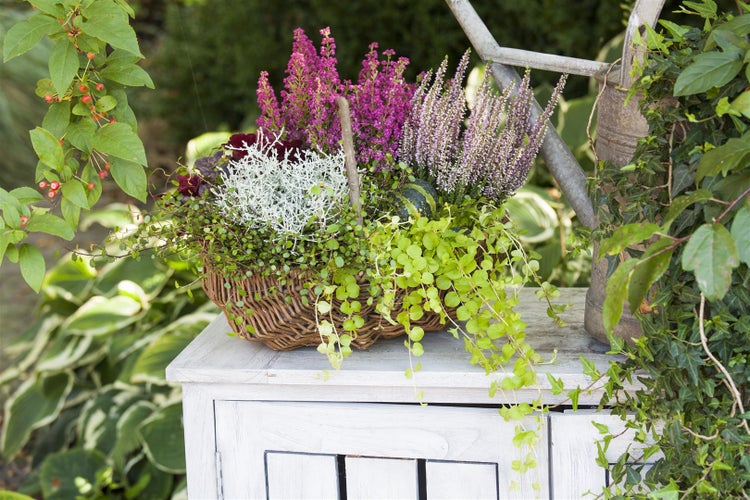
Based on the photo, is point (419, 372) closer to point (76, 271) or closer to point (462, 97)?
point (462, 97)

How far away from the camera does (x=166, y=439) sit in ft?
6.36

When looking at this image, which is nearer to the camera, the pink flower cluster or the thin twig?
the thin twig

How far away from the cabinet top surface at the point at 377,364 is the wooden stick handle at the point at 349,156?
20 cm

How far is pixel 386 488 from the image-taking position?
112cm

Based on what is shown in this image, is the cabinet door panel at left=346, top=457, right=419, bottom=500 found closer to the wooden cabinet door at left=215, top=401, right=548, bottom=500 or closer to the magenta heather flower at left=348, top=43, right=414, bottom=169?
the wooden cabinet door at left=215, top=401, right=548, bottom=500

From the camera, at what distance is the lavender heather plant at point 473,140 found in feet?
3.67

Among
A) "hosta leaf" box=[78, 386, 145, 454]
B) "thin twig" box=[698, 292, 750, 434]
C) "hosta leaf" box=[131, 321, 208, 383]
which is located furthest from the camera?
"hosta leaf" box=[78, 386, 145, 454]

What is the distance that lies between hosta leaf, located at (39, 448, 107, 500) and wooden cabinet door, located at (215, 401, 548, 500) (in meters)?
1.10

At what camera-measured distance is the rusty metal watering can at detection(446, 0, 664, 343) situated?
3.32 ft

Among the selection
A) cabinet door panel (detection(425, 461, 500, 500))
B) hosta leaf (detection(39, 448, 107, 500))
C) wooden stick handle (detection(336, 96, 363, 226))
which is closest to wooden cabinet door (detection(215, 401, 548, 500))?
cabinet door panel (detection(425, 461, 500, 500))

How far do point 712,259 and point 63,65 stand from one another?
2.46 feet

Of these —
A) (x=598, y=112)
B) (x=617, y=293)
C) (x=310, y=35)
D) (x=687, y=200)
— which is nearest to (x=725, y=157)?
(x=687, y=200)

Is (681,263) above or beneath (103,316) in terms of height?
above

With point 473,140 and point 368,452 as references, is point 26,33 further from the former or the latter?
point 368,452
